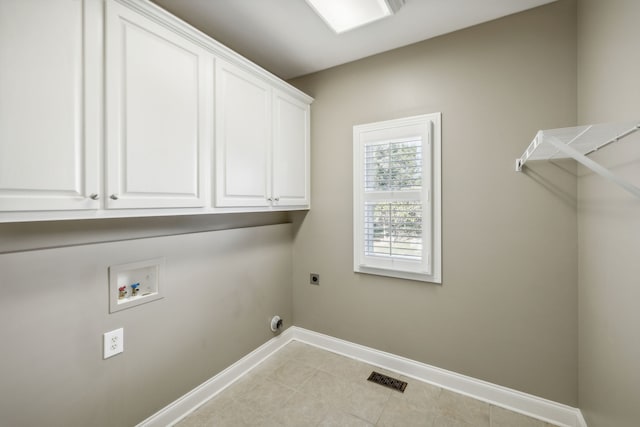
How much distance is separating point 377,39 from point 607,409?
8.12 feet

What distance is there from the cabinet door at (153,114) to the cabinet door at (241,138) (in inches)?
4.4

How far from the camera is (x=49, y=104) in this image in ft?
3.36

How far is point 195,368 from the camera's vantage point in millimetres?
1818

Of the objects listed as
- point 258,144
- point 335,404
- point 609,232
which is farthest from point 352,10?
point 335,404

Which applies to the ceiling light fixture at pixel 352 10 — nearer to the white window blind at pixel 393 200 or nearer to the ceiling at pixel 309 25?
the ceiling at pixel 309 25

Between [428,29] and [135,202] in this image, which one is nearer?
[135,202]

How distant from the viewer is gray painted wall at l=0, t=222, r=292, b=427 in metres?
1.15

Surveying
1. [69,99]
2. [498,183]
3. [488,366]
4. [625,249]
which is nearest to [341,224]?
[498,183]

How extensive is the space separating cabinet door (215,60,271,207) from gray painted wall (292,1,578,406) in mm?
705

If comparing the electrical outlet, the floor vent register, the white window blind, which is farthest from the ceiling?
the floor vent register

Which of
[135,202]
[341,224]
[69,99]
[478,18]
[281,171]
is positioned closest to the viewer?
[69,99]

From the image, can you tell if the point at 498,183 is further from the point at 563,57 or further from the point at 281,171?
the point at 281,171

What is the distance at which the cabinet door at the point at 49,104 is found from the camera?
939 millimetres

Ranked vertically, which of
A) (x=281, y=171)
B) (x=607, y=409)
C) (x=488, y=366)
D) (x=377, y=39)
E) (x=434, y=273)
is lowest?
(x=488, y=366)
